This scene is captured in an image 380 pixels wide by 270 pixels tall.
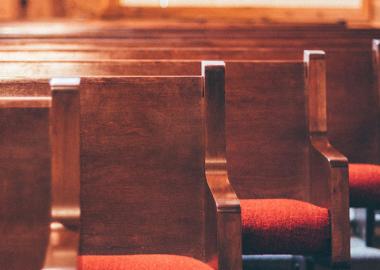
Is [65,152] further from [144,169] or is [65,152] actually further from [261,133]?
[261,133]

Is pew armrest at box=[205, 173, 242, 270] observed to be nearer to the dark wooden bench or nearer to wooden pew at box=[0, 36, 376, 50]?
the dark wooden bench

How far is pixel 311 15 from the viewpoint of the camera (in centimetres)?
308

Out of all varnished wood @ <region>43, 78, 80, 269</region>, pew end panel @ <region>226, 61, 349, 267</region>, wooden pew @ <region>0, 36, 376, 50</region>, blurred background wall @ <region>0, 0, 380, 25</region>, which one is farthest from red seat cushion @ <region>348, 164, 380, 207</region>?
blurred background wall @ <region>0, 0, 380, 25</region>

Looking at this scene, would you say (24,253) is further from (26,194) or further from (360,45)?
(360,45)

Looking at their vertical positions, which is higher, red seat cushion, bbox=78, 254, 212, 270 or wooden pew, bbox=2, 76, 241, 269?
wooden pew, bbox=2, 76, 241, 269

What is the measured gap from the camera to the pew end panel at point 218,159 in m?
0.98

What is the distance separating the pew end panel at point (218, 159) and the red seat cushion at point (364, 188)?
59cm

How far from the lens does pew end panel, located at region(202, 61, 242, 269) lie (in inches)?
38.5

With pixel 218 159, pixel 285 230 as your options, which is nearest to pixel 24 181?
pixel 218 159

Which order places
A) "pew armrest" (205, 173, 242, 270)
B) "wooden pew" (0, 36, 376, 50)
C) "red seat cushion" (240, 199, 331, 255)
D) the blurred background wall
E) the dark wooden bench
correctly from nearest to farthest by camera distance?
"pew armrest" (205, 173, 242, 270) → "red seat cushion" (240, 199, 331, 255) → the dark wooden bench → "wooden pew" (0, 36, 376, 50) → the blurred background wall

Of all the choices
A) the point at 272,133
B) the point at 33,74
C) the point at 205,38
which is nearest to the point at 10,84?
the point at 33,74

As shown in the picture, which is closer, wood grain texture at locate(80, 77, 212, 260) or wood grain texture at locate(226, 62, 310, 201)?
wood grain texture at locate(80, 77, 212, 260)

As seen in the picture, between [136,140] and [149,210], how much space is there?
5.1 inches

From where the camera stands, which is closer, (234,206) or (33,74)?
(234,206)
